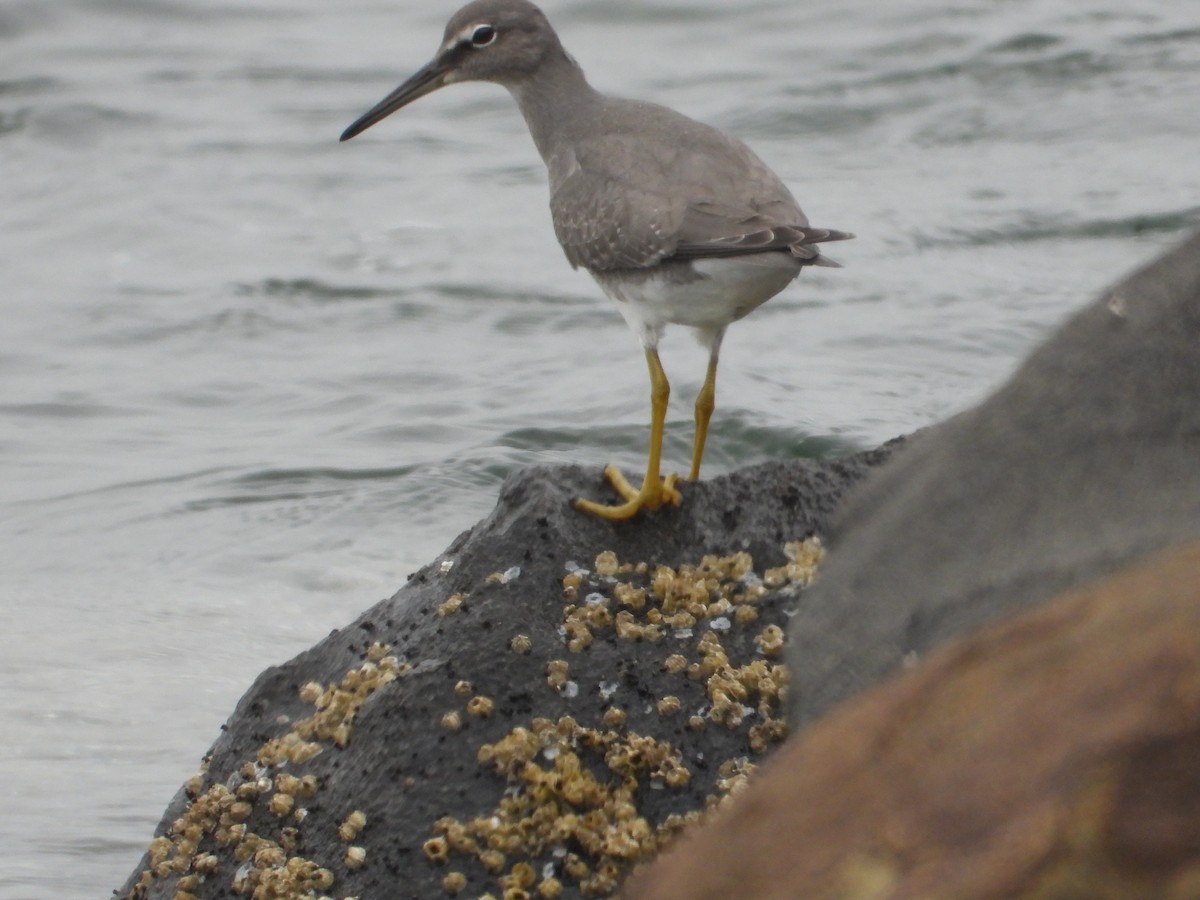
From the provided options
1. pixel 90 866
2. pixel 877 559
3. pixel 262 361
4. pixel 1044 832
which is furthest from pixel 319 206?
pixel 1044 832

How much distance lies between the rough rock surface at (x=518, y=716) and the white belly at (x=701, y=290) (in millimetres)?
1026

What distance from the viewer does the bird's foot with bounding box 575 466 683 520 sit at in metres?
4.01

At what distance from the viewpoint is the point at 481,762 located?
11.0ft

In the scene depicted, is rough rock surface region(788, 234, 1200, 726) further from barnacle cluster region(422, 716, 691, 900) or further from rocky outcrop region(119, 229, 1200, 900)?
barnacle cluster region(422, 716, 691, 900)

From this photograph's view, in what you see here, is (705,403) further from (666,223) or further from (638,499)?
(638,499)

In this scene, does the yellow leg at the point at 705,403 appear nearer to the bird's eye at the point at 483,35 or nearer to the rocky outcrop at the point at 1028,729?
the bird's eye at the point at 483,35

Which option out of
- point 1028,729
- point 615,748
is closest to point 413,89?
point 615,748

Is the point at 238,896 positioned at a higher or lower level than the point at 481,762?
lower

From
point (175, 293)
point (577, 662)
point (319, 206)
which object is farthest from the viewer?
point (319, 206)

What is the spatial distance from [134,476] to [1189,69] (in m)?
8.59

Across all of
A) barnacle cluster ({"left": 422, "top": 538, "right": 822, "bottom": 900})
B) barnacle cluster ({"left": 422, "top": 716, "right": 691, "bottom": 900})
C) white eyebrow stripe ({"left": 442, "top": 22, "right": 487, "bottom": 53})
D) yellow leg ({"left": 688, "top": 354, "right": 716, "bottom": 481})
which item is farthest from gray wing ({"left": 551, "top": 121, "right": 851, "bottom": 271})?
barnacle cluster ({"left": 422, "top": 716, "right": 691, "bottom": 900})

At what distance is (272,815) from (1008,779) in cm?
225

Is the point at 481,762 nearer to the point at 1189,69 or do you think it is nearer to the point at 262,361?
the point at 262,361

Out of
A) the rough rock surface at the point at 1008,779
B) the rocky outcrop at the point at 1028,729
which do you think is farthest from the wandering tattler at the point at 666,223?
the rough rock surface at the point at 1008,779
